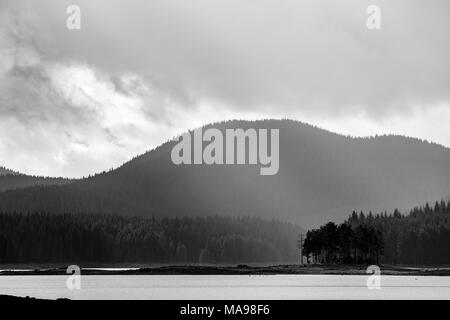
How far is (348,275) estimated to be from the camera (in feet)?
639
